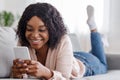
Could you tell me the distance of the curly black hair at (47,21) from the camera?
137 cm

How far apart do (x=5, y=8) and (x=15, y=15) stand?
152 millimetres

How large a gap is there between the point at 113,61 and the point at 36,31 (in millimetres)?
978

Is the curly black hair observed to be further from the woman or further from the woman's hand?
the woman's hand

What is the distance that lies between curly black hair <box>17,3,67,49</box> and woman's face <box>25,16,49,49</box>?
23 mm

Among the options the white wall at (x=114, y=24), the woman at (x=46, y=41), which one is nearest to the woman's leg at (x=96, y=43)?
the woman at (x=46, y=41)

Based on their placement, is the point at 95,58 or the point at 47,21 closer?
the point at 47,21

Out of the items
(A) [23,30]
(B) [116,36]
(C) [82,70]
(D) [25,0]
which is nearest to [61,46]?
(A) [23,30]

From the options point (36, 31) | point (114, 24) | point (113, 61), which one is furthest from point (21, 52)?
point (114, 24)

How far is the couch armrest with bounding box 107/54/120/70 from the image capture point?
213 centimetres

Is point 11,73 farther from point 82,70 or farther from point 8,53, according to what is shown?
point 82,70

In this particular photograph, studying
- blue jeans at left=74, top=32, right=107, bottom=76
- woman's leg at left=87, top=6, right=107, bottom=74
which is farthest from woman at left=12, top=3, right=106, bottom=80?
woman's leg at left=87, top=6, right=107, bottom=74

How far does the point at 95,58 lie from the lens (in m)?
2.08

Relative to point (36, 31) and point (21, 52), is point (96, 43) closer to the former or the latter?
point (36, 31)

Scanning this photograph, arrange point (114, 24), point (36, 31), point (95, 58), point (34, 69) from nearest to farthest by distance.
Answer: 1. point (34, 69)
2. point (36, 31)
3. point (95, 58)
4. point (114, 24)
